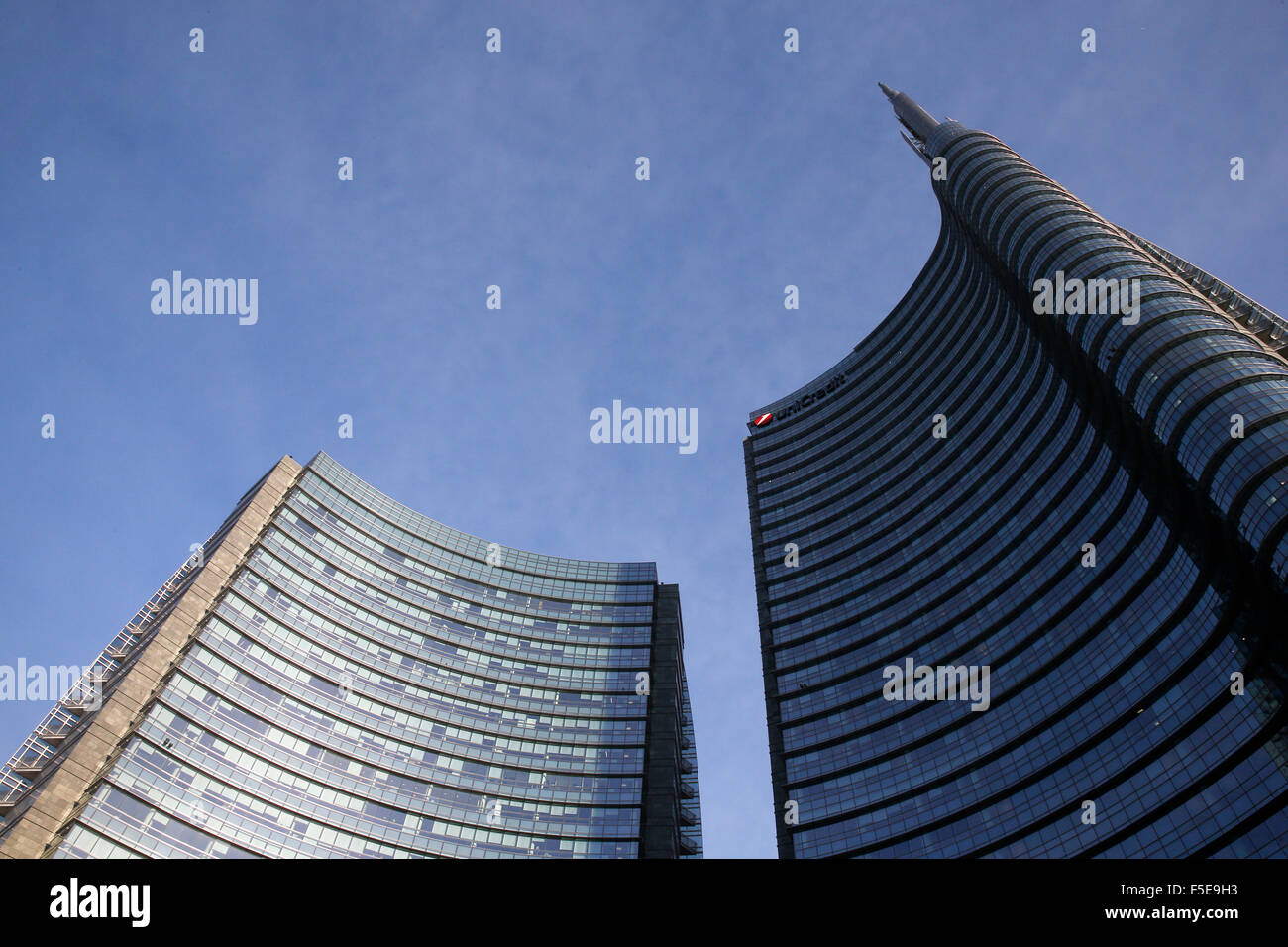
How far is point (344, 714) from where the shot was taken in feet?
290

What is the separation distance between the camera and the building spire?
158500mm

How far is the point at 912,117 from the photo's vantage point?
6442 inches

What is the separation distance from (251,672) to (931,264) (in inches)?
4677

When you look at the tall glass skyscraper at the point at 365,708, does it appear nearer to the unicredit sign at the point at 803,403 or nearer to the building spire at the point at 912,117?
the unicredit sign at the point at 803,403

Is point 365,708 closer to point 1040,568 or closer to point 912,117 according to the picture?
point 1040,568

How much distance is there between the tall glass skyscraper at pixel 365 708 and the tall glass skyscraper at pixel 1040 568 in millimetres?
18129

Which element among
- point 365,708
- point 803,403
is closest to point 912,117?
point 803,403

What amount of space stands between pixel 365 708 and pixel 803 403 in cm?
8969

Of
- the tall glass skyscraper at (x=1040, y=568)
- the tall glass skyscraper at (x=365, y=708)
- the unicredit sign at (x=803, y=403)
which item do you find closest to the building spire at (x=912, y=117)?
the tall glass skyscraper at (x=1040, y=568)

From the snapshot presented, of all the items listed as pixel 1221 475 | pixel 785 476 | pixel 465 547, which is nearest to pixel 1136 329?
pixel 1221 475

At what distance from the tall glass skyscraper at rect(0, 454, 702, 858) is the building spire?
96.8 meters

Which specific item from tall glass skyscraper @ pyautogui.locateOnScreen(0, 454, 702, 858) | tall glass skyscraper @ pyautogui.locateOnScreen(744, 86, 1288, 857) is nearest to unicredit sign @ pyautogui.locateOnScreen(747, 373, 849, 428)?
tall glass skyscraper @ pyautogui.locateOnScreen(744, 86, 1288, 857)

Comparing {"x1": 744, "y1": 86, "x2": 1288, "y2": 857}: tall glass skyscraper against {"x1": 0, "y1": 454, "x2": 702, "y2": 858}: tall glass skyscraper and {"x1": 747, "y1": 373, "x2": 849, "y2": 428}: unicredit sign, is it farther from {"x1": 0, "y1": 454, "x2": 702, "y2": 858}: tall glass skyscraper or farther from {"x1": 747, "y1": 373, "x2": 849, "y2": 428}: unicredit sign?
{"x1": 0, "y1": 454, "x2": 702, "y2": 858}: tall glass skyscraper

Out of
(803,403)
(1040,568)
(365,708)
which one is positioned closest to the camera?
(365,708)
